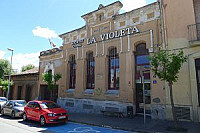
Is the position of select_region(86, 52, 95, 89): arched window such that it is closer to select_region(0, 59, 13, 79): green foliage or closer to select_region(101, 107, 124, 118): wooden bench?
select_region(101, 107, 124, 118): wooden bench

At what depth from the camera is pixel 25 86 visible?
72.6 feet

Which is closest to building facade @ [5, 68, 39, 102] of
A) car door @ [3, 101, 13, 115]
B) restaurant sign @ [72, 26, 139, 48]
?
car door @ [3, 101, 13, 115]

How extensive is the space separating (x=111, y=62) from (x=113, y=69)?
0.72m

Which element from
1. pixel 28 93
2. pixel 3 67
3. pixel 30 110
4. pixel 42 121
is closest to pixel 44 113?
pixel 42 121

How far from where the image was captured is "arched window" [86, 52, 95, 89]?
1484 centimetres

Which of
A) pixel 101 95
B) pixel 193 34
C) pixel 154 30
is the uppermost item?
pixel 154 30

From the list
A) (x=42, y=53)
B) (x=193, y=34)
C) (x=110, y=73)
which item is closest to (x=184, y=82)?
(x=193, y=34)

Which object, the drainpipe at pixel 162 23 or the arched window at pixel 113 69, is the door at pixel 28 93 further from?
the drainpipe at pixel 162 23

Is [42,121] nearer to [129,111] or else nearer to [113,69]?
[129,111]

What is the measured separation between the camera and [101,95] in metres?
13.4

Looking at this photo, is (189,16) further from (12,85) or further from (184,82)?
(12,85)

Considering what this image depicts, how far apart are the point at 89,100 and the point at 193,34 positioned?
985cm

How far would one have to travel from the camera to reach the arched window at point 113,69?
519 inches

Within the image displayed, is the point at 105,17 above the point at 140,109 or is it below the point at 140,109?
above
